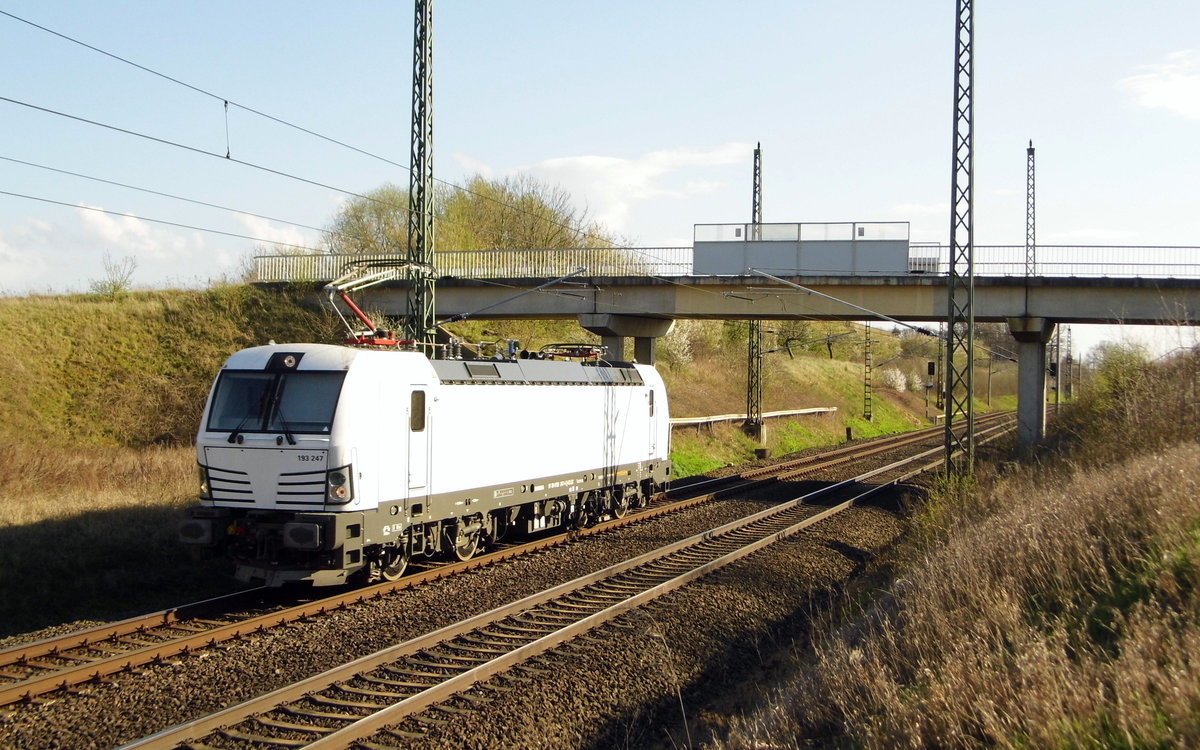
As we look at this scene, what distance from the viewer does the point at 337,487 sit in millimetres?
11109

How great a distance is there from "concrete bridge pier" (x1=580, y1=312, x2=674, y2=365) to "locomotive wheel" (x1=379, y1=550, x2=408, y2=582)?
17050 millimetres

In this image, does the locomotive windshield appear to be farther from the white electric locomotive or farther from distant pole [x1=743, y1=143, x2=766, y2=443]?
distant pole [x1=743, y1=143, x2=766, y2=443]

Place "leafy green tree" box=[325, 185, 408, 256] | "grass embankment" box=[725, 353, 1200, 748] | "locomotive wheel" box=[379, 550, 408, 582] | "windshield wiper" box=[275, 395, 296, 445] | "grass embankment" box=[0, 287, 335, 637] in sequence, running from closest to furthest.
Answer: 1. "grass embankment" box=[725, 353, 1200, 748]
2. "windshield wiper" box=[275, 395, 296, 445]
3. "grass embankment" box=[0, 287, 335, 637]
4. "locomotive wheel" box=[379, 550, 408, 582]
5. "leafy green tree" box=[325, 185, 408, 256]

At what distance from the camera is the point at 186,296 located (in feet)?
116

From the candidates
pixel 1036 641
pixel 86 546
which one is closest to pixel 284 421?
pixel 86 546

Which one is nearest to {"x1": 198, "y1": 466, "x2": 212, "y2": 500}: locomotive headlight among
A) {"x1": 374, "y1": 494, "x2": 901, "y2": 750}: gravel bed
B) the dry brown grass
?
the dry brown grass

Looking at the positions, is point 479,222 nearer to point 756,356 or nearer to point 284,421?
point 756,356

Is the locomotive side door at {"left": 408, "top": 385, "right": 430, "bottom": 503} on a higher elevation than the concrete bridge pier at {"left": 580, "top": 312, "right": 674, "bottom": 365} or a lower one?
lower

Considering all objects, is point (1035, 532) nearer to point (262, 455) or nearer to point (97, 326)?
point (262, 455)

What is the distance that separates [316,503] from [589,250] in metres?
20.8

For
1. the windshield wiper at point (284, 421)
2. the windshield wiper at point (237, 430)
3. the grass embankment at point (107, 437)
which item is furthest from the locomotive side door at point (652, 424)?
the windshield wiper at point (237, 430)

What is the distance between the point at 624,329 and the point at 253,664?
22.7 metres

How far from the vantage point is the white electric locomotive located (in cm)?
1116

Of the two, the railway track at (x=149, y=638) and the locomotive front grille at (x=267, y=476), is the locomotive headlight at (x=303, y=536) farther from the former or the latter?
the railway track at (x=149, y=638)
